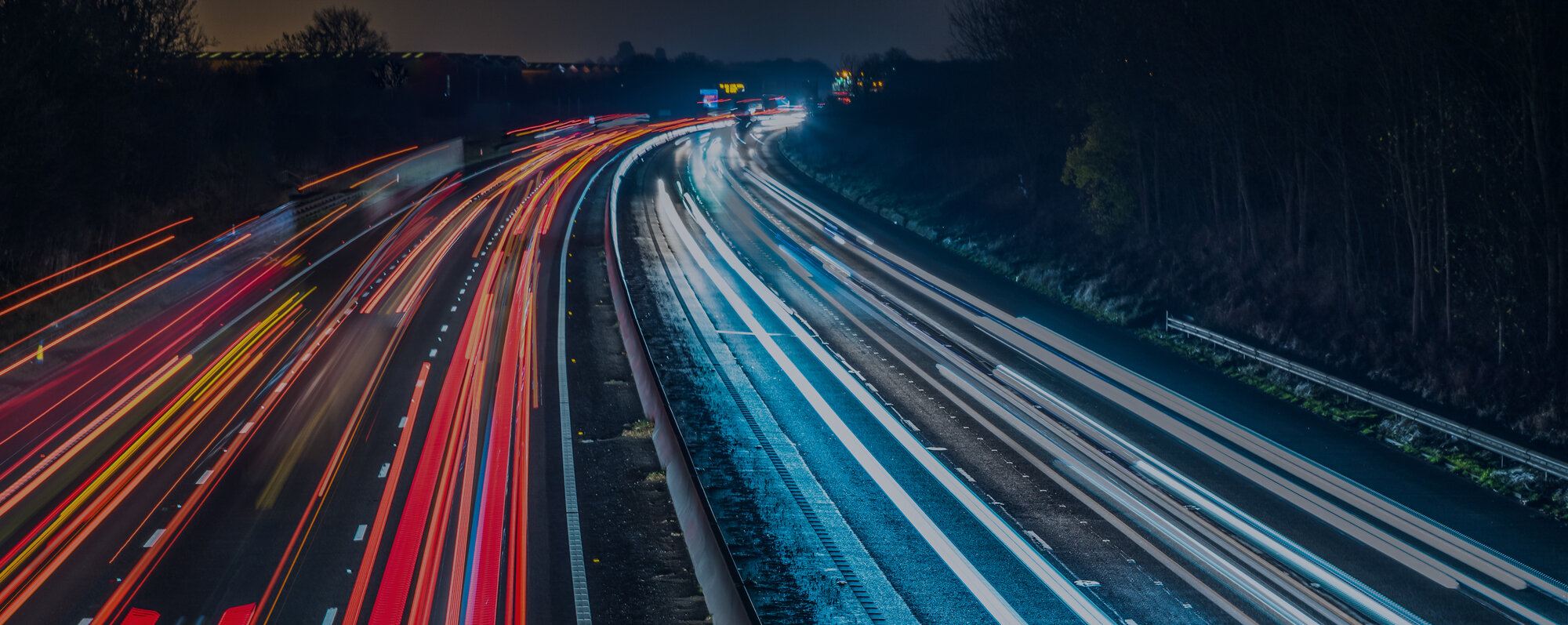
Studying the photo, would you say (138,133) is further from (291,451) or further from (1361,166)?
(1361,166)

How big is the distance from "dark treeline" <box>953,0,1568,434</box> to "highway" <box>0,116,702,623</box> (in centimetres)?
1624

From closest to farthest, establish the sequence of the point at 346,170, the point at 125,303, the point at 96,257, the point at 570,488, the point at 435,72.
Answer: the point at 570,488 < the point at 125,303 < the point at 96,257 < the point at 346,170 < the point at 435,72

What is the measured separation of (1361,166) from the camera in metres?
23.3

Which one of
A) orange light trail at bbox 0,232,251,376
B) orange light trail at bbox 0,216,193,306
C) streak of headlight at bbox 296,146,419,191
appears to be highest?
streak of headlight at bbox 296,146,419,191

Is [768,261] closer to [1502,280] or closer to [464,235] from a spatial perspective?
[464,235]

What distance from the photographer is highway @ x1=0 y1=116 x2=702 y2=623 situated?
33.1 feet

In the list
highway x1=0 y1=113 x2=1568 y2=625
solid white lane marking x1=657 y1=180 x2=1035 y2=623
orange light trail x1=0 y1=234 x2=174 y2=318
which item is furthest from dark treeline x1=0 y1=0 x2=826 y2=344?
solid white lane marking x1=657 y1=180 x2=1035 y2=623

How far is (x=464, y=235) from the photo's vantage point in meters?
35.6

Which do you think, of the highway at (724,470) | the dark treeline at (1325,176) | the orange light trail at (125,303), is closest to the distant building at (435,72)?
the orange light trail at (125,303)

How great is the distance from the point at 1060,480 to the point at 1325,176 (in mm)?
16568

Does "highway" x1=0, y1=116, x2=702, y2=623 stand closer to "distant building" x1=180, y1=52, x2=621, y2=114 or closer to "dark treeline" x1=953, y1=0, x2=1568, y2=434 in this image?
"dark treeline" x1=953, y1=0, x2=1568, y2=434

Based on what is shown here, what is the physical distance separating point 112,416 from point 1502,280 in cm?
2475

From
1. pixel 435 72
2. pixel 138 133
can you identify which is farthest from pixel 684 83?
pixel 138 133

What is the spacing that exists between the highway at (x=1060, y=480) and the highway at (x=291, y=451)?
2960 mm
